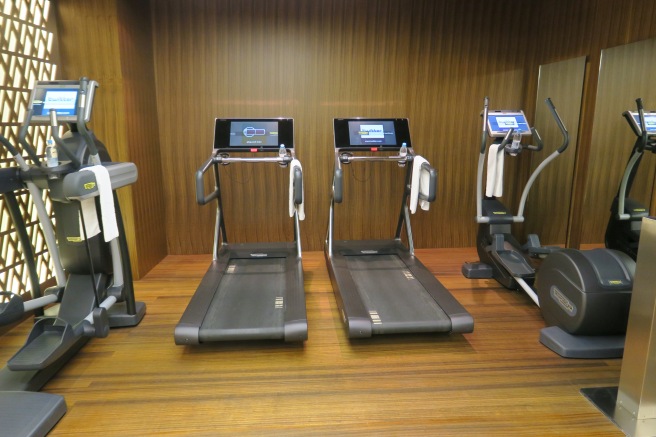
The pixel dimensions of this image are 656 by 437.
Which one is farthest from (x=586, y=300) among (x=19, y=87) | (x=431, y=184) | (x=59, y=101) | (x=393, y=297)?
(x=19, y=87)

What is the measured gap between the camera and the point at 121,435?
209 cm

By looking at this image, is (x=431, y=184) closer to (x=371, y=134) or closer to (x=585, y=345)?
(x=371, y=134)

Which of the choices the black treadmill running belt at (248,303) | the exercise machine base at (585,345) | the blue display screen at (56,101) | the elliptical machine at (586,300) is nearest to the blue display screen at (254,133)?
the black treadmill running belt at (248,303)

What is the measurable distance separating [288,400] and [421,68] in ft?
12.5

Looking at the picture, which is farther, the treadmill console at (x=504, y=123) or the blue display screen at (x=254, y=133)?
the blue display screen at (x=254, y=133)

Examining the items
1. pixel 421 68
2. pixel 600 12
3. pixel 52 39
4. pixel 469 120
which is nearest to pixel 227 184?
pixel 52 39

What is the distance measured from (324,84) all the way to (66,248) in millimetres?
3032

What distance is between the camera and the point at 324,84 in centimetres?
472

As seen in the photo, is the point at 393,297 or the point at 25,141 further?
the point at 393,297

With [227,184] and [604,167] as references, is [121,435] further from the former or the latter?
[604,167]

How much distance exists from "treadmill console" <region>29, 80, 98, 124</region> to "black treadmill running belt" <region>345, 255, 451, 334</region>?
2.31 metres

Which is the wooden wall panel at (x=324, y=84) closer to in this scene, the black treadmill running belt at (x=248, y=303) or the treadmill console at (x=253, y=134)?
the treadmill console at (x=253, y=134)

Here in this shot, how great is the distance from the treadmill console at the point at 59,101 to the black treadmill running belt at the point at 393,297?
2311mm

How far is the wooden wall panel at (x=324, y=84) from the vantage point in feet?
14.9
